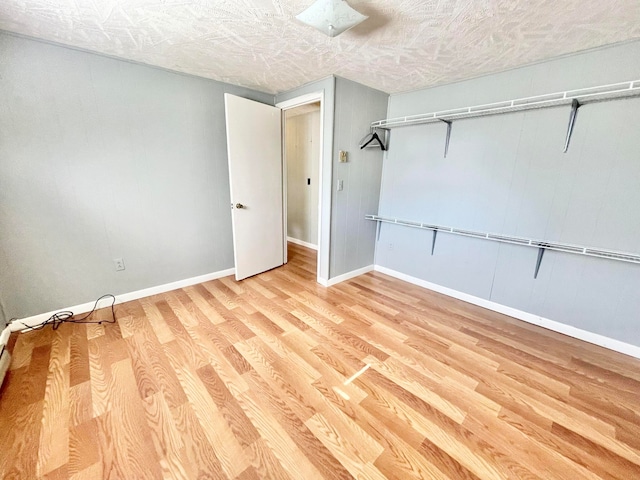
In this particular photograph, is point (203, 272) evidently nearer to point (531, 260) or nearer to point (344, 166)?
point (344, 166)

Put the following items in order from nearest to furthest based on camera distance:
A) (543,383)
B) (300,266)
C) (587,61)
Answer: (543,383) < (587,61) < (300,266)

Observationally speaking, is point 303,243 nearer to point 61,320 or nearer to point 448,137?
point 448,137

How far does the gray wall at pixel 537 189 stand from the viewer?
1.84 meters

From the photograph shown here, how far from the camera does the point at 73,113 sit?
2027 millimetres

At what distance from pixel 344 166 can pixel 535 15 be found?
68.2 inches

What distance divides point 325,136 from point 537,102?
1.81m

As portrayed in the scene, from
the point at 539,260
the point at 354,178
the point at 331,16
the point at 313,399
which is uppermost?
the point at 331,16

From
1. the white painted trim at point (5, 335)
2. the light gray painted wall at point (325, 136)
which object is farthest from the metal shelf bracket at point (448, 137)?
the white painted trim at point (5, 335)

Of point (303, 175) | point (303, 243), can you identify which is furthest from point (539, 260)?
point (303, 175)

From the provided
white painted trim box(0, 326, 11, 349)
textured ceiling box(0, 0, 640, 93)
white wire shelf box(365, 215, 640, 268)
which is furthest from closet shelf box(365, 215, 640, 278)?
white painted trim box(0, 326, 11, 349)

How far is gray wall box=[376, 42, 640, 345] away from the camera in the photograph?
72.3 inches

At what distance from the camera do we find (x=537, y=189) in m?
2.16

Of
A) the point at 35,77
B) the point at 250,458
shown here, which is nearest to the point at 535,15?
the point at 250,458

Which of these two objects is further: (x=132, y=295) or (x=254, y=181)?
(x=254, y=181)
